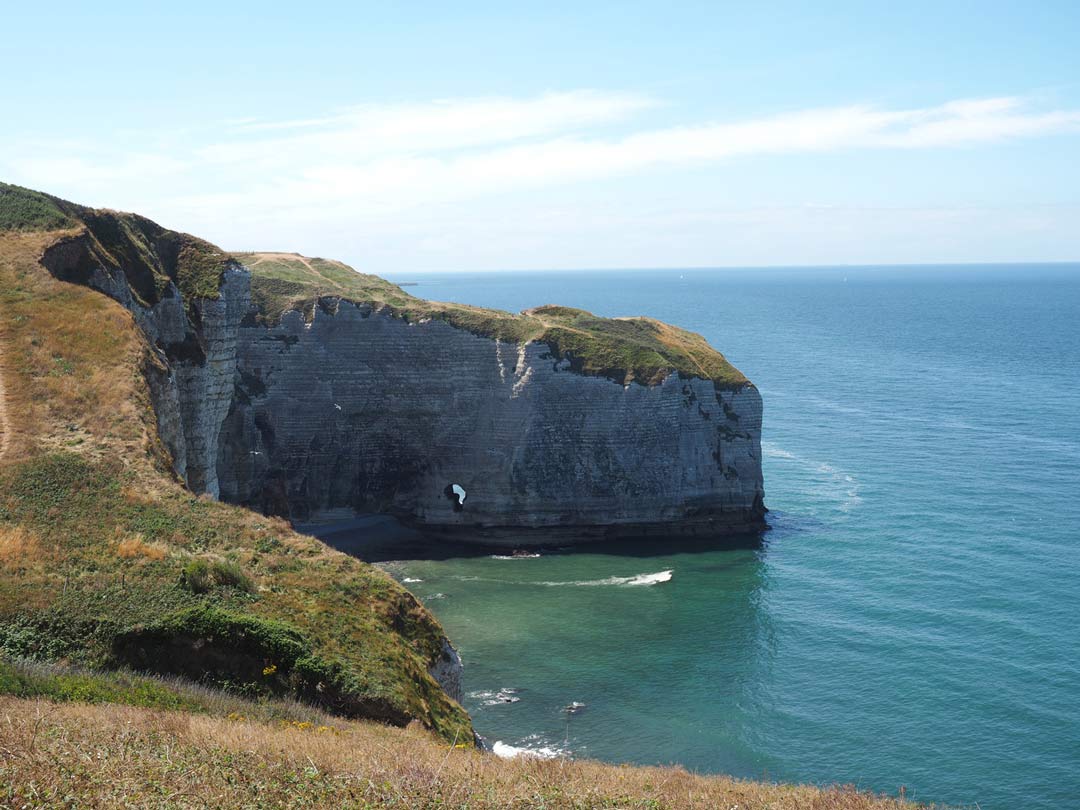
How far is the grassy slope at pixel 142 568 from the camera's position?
79.9ft

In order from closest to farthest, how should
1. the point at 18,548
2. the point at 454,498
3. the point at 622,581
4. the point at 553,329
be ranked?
the point at 18,548 → the point at 622,581 → the point at 454,498 → the point at 553,329

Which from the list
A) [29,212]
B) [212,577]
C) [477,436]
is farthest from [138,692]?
[477,436]

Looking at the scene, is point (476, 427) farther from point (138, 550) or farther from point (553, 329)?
point (138, 550)

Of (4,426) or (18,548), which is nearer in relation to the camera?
(18,548)

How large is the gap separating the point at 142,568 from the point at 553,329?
181ft

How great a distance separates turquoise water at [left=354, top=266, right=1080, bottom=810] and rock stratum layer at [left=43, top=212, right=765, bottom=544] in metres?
4.73

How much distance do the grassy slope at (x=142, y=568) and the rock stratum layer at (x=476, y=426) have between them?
1439 inches

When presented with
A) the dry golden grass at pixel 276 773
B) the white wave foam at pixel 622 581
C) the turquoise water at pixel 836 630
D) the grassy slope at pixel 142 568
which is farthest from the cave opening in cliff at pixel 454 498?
the dry golden grass at pixel 276 773

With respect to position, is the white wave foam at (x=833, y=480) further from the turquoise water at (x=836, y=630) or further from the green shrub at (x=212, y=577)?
the green shrub at (x=212, y=577)

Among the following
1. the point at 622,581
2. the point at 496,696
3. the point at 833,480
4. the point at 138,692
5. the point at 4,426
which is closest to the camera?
the point at 138,692

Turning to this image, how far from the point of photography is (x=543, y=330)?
78688 mm

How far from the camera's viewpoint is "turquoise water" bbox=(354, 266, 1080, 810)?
4056cm

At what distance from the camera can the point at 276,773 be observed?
1723cm

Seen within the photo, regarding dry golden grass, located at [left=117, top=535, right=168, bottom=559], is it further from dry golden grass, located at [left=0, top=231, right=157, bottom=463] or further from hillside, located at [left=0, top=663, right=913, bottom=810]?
dry golden grass, located at [left=0, top=231, right=157, bottom=463]
